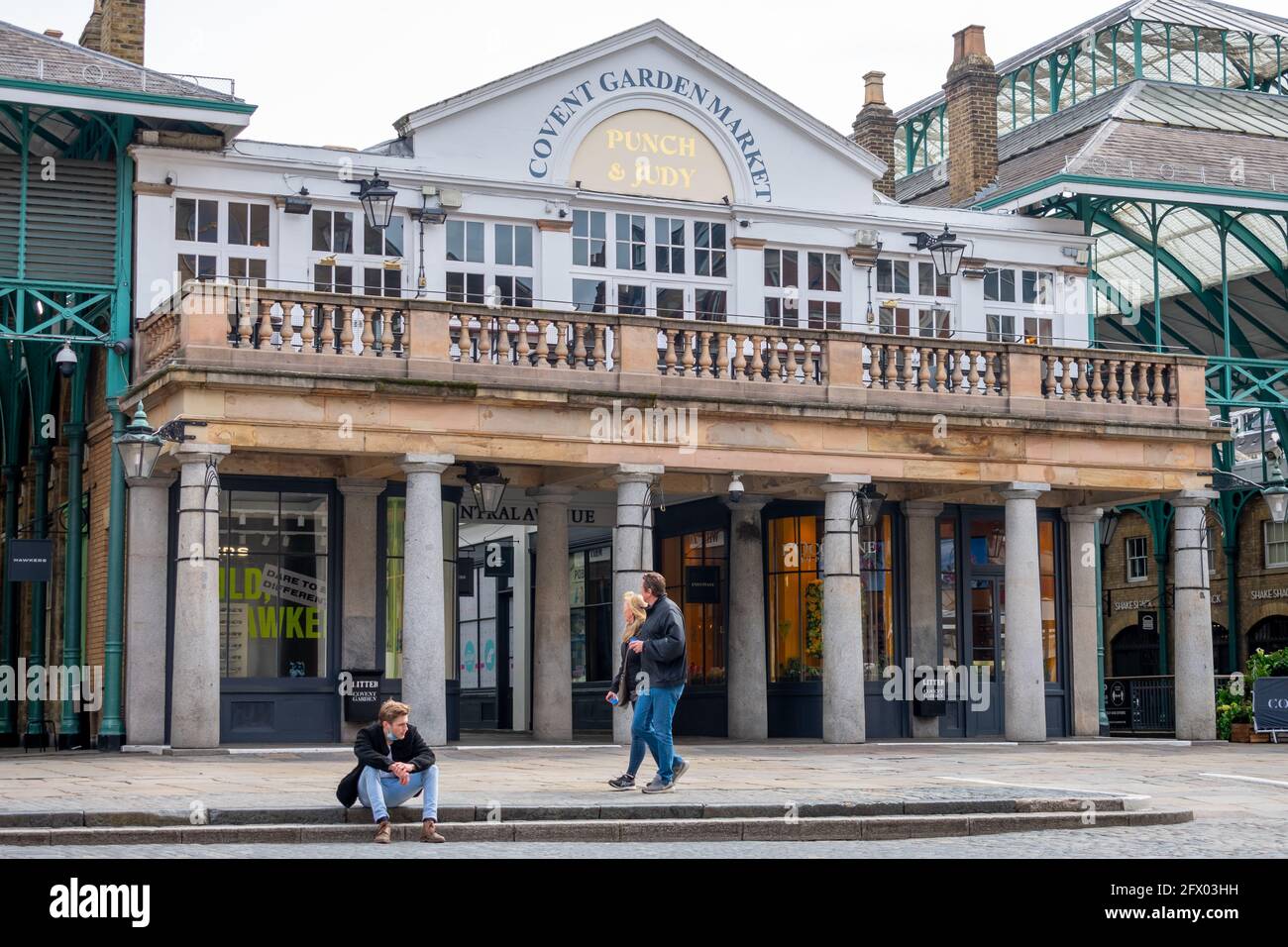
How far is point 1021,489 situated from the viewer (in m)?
25.3

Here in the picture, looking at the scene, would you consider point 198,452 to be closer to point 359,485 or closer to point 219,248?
point 359,485

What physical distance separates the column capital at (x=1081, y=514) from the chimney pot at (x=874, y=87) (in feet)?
37.1

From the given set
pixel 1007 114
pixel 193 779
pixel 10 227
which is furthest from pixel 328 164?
pixel 1007 114

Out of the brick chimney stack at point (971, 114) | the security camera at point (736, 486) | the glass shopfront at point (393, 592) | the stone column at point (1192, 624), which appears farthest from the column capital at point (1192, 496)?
the glass shopfront at point (393, 592)

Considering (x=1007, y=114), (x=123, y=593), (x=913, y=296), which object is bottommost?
(x=123, y=593)

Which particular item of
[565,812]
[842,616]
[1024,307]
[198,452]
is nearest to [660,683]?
[565,812]

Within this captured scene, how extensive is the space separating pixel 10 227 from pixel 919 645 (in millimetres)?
13741

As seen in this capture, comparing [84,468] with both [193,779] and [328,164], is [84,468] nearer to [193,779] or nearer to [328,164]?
[328,164]

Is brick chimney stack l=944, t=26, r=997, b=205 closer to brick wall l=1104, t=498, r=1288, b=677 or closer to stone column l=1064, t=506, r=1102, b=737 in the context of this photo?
stone column l=1064, t=506, r=1102, b=737

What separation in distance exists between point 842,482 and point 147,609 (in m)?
8.82

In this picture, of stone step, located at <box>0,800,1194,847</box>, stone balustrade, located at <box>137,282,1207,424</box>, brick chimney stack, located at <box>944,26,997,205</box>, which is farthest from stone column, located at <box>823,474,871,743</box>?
brick chimney stack, located at <box>944,26,997,205</box>

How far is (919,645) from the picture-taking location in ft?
90.0

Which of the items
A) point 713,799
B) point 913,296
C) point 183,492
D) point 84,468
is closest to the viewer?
point 713,799

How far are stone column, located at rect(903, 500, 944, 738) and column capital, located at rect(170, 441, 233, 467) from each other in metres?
10.6
